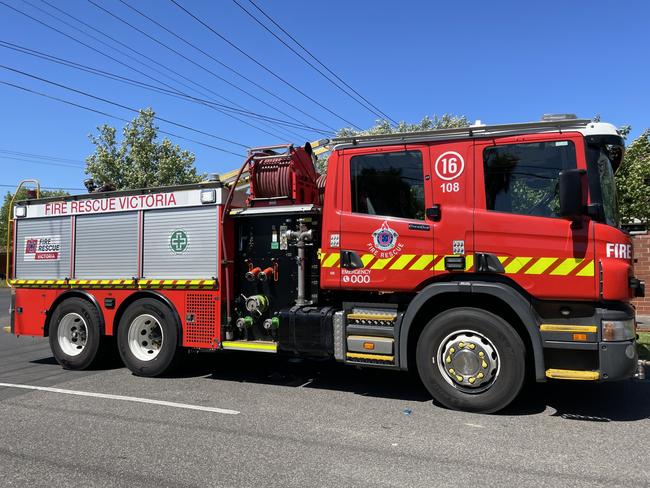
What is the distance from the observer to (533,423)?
5.21m

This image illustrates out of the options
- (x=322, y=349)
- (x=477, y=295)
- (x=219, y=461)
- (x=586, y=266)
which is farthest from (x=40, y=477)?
(x=586, y=266)

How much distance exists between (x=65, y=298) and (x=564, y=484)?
7.32 m

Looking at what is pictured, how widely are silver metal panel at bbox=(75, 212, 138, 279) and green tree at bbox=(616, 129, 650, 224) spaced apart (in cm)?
851

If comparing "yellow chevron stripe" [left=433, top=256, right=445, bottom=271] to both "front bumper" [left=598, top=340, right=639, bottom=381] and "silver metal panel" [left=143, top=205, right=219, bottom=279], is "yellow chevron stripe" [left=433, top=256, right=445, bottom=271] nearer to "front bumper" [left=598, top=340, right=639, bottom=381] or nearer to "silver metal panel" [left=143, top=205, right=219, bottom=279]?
"front bumper" [left=598, top=340, right=639, bottom=381]

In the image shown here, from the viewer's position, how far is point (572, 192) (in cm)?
500

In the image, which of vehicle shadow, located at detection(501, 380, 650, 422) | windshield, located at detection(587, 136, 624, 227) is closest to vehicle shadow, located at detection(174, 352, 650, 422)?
vehicle shadow, located at detection(501, 380, 650, 422)

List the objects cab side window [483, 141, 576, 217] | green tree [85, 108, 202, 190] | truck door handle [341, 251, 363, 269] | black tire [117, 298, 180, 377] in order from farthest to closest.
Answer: green tree [85, 108, 202, 190], black tire [117, 298, 180, 377], truck door handle [341, 251, 363, 269], cab side window [483, 141, 576, 217]

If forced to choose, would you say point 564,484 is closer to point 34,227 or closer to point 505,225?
point 505,225

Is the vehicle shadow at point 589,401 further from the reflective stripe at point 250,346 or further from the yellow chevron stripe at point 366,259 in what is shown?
the reflective stripe at point 250,346

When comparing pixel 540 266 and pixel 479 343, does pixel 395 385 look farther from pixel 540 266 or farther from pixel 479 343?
pixel 540 266

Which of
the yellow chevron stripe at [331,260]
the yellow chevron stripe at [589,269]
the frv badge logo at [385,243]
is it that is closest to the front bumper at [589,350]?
the yellow chevron stripe at [589,269]

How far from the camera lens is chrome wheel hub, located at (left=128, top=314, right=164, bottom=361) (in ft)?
24.7

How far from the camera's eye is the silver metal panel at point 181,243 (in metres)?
7.14

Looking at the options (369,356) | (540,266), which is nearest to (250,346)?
(369,356)
